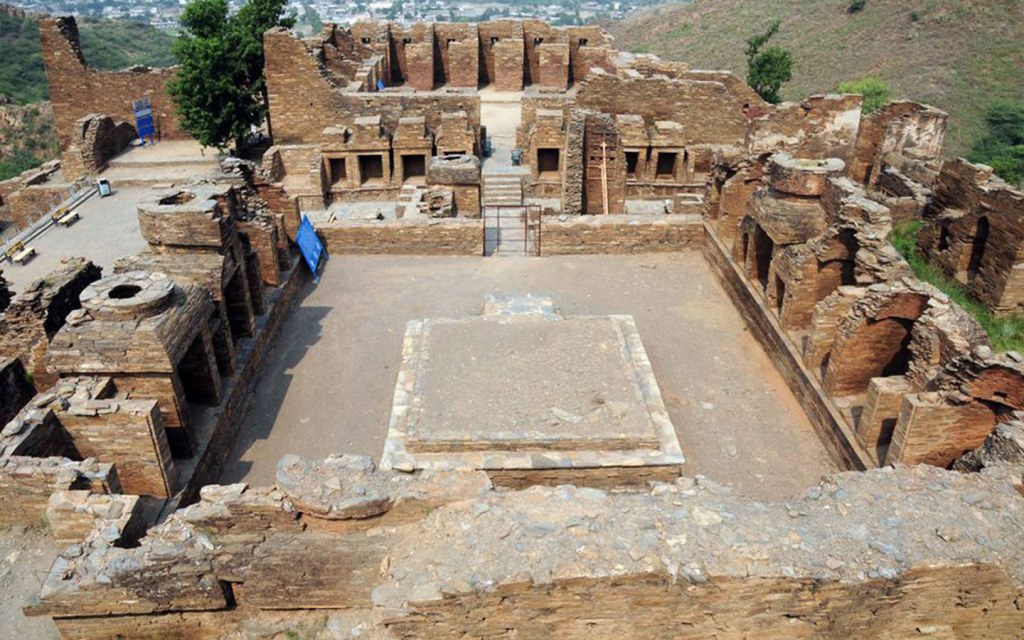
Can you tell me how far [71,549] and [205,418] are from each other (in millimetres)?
3160

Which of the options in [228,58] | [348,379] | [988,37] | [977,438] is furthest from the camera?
[988,37]

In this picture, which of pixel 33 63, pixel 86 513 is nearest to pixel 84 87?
pixel 86 513

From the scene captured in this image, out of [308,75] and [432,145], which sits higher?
[308,75]

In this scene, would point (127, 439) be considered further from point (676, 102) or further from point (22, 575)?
point (676, 102)

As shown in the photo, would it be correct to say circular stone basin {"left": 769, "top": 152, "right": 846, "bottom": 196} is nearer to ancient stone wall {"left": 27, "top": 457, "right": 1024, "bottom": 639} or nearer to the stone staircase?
ancient stone wall {"left": 27, "top": 457, "right": 1024, "bottom": 639}

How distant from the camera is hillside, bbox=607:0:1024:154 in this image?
1686 inches

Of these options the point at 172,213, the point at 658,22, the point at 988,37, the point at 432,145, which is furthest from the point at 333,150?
the point at 658,22

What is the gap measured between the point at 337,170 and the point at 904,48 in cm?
4461

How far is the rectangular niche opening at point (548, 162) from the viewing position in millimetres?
20734

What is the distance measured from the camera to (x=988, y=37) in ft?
150

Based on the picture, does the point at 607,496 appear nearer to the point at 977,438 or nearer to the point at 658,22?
the point at 977,438

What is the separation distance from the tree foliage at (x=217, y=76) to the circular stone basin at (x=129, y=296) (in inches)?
735

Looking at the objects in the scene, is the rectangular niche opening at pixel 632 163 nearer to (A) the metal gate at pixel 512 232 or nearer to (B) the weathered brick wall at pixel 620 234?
(A) the metal gate at pixel 512 232

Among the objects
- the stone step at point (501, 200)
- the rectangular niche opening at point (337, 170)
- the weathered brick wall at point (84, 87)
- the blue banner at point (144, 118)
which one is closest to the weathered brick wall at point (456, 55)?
the rectangular niche opening at point (337, 170)
